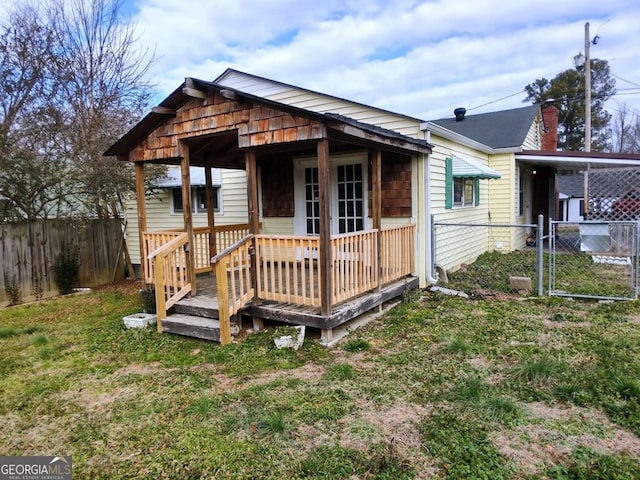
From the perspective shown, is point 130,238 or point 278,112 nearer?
point 278,112

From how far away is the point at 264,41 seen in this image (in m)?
14.0

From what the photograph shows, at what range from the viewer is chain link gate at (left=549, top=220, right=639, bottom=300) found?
6.55m

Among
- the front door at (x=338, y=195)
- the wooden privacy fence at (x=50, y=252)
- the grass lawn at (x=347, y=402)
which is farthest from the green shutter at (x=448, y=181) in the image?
the wooden privacy fence at (x=50, y=252)

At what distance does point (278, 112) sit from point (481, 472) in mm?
4096

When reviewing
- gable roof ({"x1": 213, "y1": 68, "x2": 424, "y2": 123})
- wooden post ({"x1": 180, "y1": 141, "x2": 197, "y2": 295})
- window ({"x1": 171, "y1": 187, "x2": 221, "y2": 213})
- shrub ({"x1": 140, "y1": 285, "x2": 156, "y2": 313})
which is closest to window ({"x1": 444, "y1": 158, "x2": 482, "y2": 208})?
gable roof ({"x1": 213, "y1": 68, "x2": 424, "y2": 123})

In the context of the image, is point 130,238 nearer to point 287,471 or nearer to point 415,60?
point 287,471

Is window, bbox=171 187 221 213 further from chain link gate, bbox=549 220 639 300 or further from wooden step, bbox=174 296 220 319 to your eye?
chain link gate, bbox=549 220 639 300

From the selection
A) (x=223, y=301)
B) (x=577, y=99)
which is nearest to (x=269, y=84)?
(x=223, y=301)

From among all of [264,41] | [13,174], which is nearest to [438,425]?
[13,174]

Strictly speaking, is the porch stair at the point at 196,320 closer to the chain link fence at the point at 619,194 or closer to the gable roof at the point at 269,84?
the gable roof at the point at 269,84

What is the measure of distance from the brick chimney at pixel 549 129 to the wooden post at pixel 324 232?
1466cm

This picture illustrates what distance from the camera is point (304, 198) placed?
320 inches

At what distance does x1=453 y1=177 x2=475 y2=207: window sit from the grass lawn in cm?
392

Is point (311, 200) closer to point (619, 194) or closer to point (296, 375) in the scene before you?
point (296, 375)
